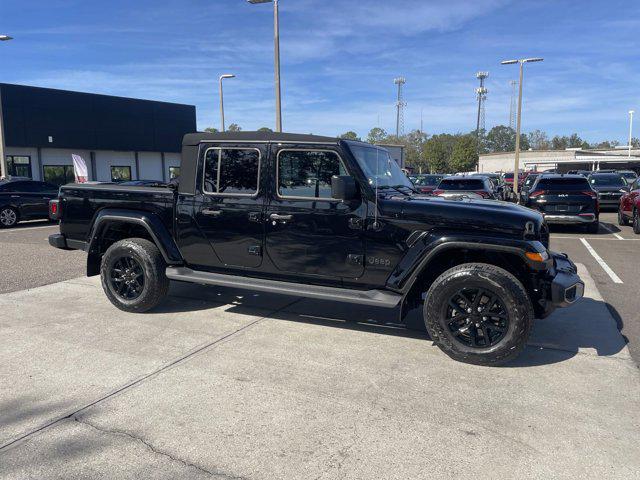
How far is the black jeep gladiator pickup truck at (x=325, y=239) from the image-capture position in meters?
4.21

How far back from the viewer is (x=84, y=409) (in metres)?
3.48

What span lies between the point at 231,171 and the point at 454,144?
3319 inches

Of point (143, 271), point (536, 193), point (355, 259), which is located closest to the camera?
point (355, 259)

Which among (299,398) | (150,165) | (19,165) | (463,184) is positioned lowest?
(299,398)

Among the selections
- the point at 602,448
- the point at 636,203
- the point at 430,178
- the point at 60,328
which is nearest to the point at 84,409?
the point at 60,328

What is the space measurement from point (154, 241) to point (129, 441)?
276 cm

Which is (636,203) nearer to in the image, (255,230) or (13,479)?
(255,230)

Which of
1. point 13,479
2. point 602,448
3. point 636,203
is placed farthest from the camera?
point 636,203

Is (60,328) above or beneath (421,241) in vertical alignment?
beneath

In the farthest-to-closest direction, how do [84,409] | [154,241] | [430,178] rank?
[430,178] → [154,241] → [84,409]

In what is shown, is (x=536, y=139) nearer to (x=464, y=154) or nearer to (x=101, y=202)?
(x=464, y=154)

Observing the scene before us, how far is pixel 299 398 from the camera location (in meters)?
3.66

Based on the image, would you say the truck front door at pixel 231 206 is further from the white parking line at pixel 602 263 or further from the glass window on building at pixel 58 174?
the glass window on building at pixel 58 174

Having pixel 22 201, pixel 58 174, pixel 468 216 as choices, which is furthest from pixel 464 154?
pixel 468 216
